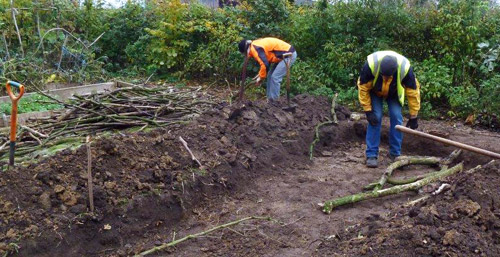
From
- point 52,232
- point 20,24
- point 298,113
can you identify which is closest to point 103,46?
point 20,24

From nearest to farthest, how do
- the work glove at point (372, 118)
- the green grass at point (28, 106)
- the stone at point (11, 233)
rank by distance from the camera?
the stone at point (11, 233), the work glove at point (372, 118), the green grass at point (28, 106)

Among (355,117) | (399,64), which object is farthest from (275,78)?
(399,64)

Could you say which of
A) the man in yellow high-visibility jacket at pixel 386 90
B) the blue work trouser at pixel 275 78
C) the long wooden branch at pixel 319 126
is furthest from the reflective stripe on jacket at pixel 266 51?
the man in yellow high-visibility jacket at pixel 386 90

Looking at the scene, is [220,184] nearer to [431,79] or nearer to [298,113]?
[298,113]

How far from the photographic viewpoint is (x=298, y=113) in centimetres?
847

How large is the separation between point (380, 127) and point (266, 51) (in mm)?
3087

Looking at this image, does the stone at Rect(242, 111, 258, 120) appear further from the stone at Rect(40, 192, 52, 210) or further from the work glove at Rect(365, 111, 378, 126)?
the stone at Rect(40, 192, 52, 210)

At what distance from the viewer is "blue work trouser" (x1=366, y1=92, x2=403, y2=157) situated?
23.4 feet

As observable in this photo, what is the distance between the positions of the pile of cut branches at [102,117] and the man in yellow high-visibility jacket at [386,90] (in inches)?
99.3

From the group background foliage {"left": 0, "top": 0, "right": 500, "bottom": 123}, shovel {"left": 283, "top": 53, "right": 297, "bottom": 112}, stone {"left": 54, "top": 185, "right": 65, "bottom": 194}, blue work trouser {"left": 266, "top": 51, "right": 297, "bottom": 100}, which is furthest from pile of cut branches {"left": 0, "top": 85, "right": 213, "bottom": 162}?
background foliage {"left": 0, "top": 0, "right": 500, "bottom": 123}

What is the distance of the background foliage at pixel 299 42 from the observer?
10.3 meters

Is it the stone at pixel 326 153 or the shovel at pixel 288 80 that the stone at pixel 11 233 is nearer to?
the stone at pixel 326 153

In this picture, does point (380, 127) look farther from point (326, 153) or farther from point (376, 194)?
point (376, 194)

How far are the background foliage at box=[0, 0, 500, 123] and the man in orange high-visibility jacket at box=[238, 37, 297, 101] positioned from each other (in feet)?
4.06
